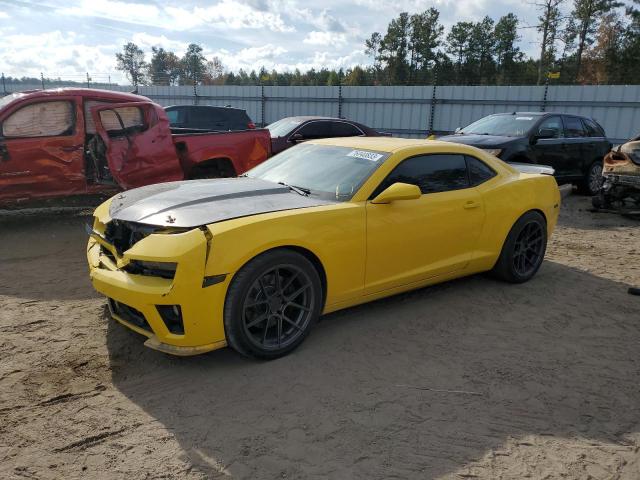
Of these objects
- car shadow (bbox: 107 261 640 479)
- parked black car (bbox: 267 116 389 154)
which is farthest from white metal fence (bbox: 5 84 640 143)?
car shadow (bbox: 107 261 640 479)

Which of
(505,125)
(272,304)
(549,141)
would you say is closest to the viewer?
(272,304)

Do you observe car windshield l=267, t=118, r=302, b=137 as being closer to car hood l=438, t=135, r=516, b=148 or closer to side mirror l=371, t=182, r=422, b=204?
car hood l=438, t=135, r=516, b=148

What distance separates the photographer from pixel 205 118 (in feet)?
43.5

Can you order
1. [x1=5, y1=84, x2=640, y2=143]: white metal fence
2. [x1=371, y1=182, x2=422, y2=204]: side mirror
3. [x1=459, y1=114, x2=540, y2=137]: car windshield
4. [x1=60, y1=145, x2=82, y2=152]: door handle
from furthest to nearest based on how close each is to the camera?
[x1=5, y1=84, x2=640, y2=143]: white metal fence
[x1=459, y1=114, x2=540, y2=137]: car windshield
[x1=60, y1=145, x2=82, y2=152]: door handle
[x1=371, y1=182, x2=422, y2=204]: side mirror

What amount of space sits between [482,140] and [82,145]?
676 centimetres

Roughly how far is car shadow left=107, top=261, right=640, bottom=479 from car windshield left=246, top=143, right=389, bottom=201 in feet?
3.69

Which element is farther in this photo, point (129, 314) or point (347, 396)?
point (129, 314)

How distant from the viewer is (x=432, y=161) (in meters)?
4.61

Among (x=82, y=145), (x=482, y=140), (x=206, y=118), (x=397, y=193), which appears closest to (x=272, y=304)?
(x=397, y=193)

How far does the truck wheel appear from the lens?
10.9 m

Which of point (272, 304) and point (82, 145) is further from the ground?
point (82, 145)

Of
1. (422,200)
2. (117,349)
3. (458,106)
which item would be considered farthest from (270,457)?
(458,106)

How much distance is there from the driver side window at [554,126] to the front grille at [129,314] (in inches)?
342

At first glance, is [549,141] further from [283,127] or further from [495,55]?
[495,55]
